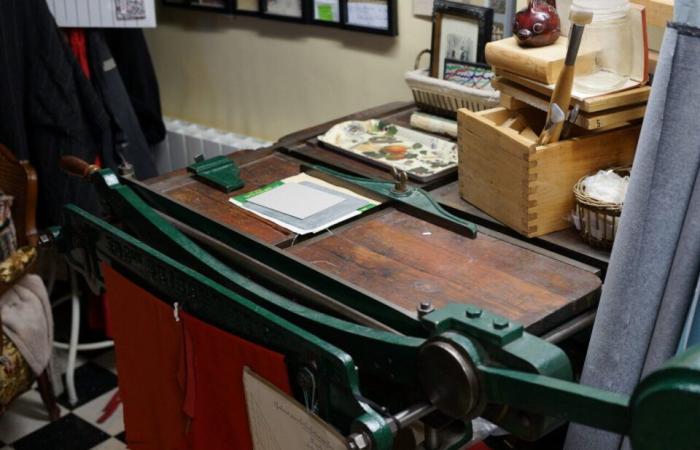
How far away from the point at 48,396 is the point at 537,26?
6.81ft

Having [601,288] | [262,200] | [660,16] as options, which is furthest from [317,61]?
[601,288]

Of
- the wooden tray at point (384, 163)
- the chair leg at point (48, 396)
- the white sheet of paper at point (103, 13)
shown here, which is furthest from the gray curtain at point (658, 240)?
the white sheet of paper at point (103, 13)

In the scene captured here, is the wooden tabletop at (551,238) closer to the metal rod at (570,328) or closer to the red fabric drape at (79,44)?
the metal rod at (570,328)

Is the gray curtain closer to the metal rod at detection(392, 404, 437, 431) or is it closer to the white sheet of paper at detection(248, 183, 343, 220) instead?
the metal rod at detection(392, 404, 437, 431)

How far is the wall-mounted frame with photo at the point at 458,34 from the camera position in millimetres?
2182

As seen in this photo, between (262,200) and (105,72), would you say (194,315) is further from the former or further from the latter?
(105,72)

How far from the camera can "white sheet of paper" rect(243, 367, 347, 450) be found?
4.32ft

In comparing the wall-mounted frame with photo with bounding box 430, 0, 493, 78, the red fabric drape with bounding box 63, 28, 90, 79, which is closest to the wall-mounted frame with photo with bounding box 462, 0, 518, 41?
the wall-mounted frame with photo with bounding box 430, 0, 493, 78

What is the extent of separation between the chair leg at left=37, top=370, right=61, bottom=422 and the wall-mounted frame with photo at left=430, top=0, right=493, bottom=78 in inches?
64.7

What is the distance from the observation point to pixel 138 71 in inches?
129

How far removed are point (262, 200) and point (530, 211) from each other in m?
0.57

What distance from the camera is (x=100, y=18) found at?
9.68ft

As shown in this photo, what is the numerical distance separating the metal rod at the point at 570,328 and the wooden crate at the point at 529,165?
0.23 meters

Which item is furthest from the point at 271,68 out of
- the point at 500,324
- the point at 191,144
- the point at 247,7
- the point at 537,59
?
the point at 500,324
